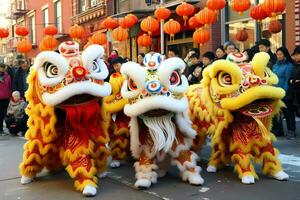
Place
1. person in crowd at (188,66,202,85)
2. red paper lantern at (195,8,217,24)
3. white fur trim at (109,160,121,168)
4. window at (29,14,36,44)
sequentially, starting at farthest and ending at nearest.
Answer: window at (29,14,36,44), red paper lantern at (195,8,217,24), person in crowd at (188,66,202,85), white fur trim at (109,160,121,168)

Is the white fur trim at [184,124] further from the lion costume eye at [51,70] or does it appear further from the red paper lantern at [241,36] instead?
the red paper lantern at [241,36]

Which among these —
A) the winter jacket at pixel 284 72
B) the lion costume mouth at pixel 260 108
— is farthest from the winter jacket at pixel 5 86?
the lion costume mouth at pixel 260 108

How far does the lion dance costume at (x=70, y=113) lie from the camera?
4.59m

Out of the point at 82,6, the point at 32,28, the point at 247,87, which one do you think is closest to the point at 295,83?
the point at 247,87

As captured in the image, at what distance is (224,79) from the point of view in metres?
4.88

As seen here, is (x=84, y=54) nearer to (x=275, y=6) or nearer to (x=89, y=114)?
(x=89, y=114)

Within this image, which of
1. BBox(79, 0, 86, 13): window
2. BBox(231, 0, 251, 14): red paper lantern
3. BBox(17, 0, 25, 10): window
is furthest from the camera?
BBox(17, 0, 25, 10): window

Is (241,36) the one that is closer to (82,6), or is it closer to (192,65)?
(192,65)

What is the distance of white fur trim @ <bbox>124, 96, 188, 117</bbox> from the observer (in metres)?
4.54

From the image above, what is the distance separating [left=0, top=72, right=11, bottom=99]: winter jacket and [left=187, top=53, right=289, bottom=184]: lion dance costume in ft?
19.3

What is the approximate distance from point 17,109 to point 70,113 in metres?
5.34

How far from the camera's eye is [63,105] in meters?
4.70

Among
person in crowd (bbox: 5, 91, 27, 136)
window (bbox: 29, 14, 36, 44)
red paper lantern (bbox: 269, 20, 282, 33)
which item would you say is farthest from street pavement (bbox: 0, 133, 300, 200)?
window (bbox: 29, 14, 36, 44)

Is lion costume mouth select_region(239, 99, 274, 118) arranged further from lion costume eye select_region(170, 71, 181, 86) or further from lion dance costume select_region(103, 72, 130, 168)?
lion dance costume select_region(103, 72, 130, 168)
